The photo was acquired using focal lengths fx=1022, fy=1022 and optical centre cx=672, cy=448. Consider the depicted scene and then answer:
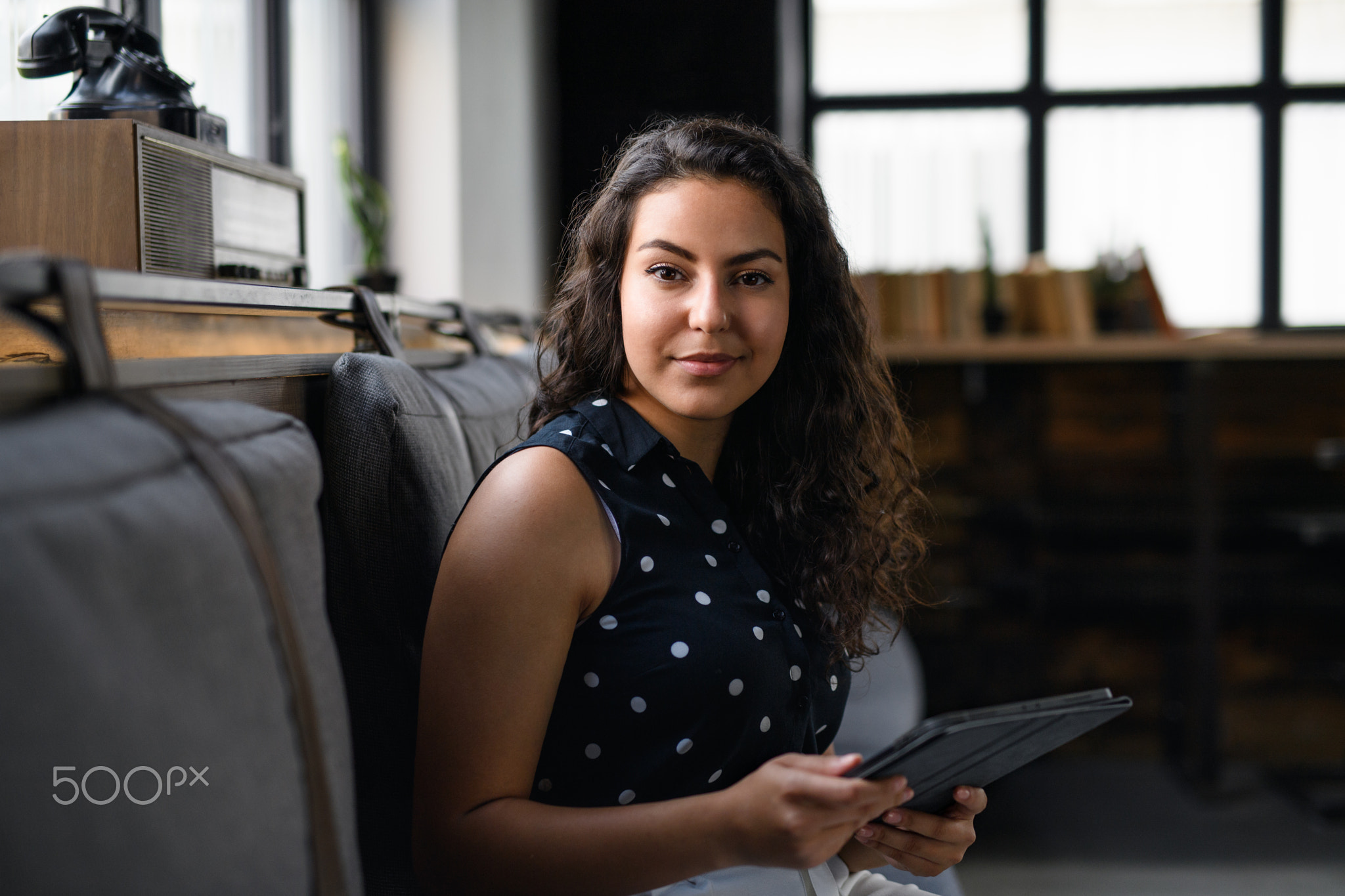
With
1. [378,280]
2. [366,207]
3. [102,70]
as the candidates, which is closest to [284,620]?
[102,70]

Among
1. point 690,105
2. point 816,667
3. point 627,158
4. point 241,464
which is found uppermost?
point 690,105

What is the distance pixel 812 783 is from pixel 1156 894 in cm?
207

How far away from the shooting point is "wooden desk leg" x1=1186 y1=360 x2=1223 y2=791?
9.32 feet

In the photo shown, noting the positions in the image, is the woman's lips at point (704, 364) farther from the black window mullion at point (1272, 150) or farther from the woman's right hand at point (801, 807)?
the black window mullion at point (1272, 150)

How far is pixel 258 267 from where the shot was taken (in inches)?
51.6

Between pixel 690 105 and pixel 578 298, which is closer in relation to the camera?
pixel 578 298

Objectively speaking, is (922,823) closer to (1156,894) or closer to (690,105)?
(1156,894)

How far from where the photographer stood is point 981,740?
0.78 meters

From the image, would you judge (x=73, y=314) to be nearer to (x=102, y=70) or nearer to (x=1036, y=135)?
(x=102, y=70)

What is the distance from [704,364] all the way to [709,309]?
6cm

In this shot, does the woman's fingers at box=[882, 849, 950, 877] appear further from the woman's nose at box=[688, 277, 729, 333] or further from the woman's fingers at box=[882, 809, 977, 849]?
the woman's nose at box=[688, 277, 729, 333]

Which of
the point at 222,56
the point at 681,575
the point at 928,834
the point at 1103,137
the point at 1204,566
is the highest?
the point at 1103,137

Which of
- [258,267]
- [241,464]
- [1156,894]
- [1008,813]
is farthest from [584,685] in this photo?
[1008,813]

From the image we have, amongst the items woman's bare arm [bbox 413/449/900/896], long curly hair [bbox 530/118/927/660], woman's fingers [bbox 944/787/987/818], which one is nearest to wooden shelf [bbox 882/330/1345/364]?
long curly hair [bbox 530/118/927/660]
